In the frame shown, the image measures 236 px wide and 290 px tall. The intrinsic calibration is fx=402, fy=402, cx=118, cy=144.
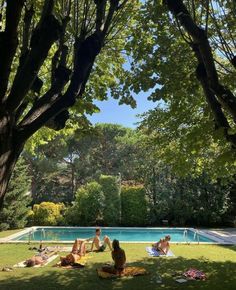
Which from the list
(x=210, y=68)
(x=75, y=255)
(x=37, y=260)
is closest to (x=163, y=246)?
(x=75, y=255)

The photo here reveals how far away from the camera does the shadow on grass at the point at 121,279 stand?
30.0 ft

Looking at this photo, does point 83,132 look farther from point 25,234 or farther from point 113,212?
Result: point 113,212

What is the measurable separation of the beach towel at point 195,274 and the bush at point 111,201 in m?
14.4

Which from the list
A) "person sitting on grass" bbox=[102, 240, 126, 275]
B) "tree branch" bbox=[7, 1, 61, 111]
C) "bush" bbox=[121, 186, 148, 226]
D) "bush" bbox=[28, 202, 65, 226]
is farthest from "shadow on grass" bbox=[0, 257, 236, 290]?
"bush" bbox=[28, 202, 65, 226]

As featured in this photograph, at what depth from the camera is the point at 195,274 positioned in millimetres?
10047

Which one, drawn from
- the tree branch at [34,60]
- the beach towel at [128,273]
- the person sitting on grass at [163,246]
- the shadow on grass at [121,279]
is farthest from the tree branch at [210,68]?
the person sitting on grass at [163,246]

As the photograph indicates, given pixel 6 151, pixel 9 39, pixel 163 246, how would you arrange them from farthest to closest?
1. pixel 163 246
2. pixel 6 151
3. pixel 9 39

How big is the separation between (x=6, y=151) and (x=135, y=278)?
6.68m

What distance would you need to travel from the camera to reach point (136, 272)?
10484 mm

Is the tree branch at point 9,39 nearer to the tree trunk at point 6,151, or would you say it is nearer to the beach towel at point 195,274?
the tree trunk at point 6,151

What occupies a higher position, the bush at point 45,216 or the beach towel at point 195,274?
the bush at point 45,216

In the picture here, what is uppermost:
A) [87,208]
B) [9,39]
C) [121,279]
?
[87,208]

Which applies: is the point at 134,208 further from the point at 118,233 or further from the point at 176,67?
the point at 176,67

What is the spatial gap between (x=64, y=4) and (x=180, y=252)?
990cm
